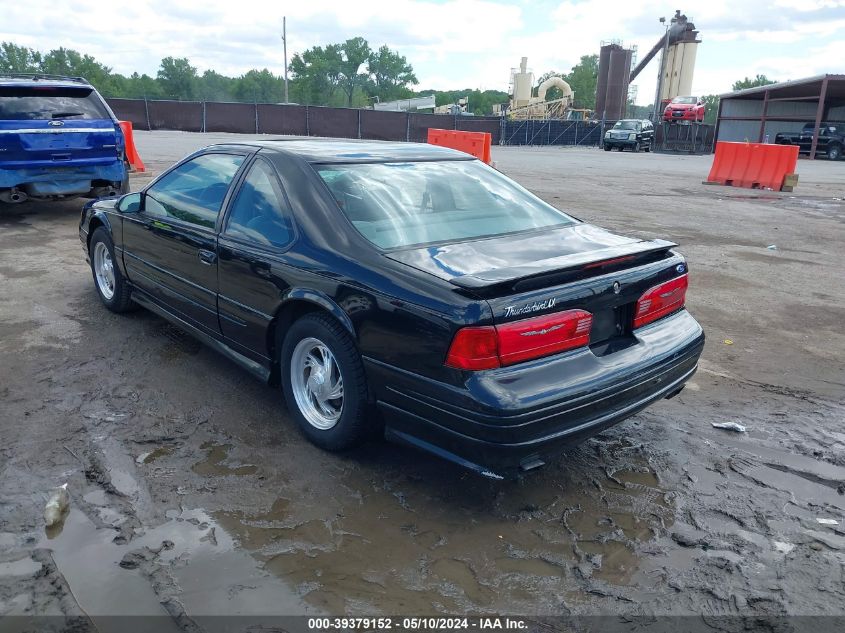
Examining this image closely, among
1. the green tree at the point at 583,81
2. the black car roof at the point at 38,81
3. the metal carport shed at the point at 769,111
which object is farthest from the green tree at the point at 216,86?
the black car roof at the point at 38,81

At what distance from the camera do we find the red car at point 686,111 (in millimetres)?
40250

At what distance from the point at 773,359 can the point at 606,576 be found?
316 centimetres

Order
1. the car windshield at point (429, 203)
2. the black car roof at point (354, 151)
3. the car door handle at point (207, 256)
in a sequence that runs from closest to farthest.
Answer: the car windshield at point (429, 203) → the black car roof at point (354, 151) → the car door handle at point (207, 256)

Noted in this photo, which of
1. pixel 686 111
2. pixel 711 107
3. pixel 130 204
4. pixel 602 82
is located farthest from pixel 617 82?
pixel 711 107

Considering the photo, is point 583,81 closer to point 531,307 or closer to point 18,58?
point 18,58

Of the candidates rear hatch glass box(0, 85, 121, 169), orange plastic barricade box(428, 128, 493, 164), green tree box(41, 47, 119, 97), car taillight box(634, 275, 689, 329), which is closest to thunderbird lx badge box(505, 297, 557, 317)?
car taillight box(634, 275, 689, 329)

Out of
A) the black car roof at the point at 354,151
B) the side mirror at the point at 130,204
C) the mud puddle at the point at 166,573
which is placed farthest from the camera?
the side mirror at the point at 130,204

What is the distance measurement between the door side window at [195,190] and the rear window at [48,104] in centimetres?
527

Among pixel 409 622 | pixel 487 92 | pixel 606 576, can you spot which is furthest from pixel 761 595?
pixel 487 92

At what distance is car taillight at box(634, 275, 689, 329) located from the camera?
335 centimetres

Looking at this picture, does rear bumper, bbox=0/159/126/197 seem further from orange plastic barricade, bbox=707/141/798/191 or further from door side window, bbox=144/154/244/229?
orange plastic barricade, bbox=707/141/798/191

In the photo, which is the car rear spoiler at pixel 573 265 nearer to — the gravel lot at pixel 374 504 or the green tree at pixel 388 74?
the gravel lot at pixel 374 504

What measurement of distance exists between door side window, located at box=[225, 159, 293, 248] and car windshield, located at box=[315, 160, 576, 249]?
0.29 metres

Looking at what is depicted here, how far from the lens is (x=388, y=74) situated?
115m
